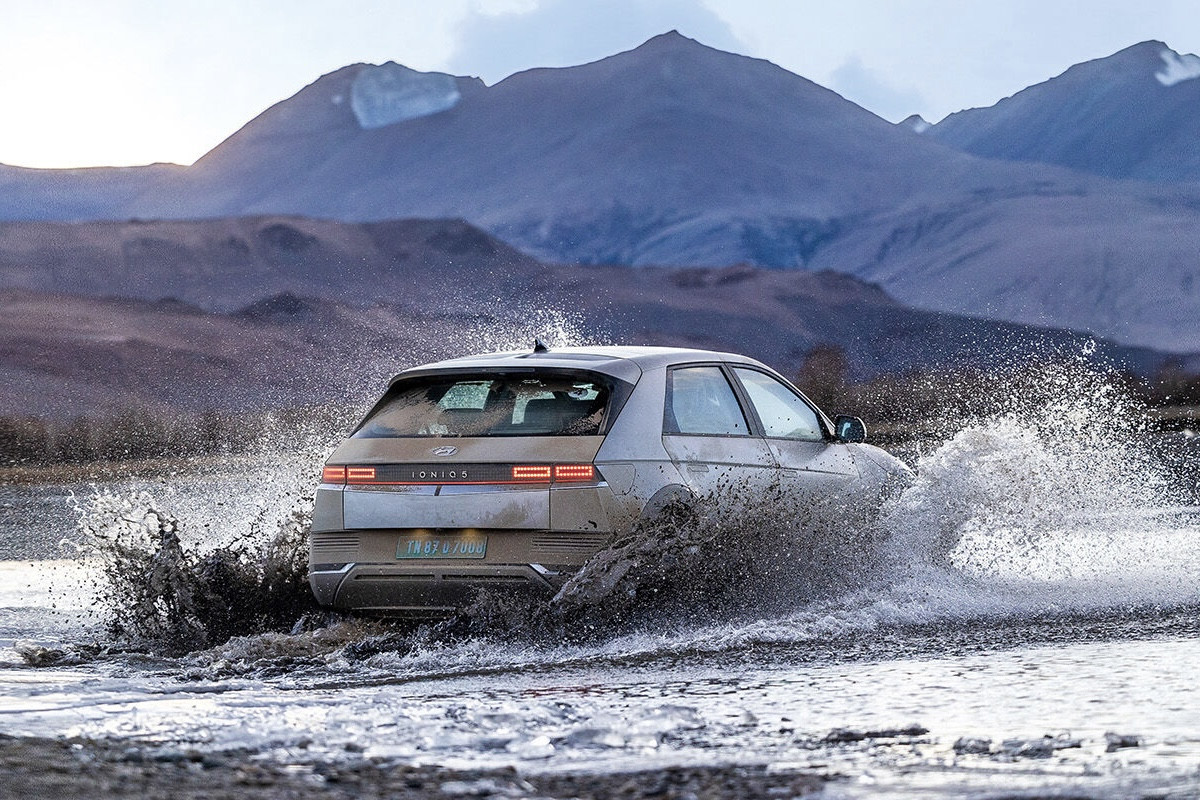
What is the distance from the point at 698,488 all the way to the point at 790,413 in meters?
1.71

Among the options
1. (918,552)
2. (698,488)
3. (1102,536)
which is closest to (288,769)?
(698,488)

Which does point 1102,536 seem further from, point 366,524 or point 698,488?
point 366,524

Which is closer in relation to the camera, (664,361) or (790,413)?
(664,361)

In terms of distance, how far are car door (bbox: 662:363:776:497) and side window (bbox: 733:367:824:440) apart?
0.86 feet

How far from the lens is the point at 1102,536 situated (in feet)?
45.7

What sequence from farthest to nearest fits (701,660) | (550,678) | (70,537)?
1. (70,537)
2. (701,660)
3. (550,678)

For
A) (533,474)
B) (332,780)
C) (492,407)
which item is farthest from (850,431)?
(332,780)

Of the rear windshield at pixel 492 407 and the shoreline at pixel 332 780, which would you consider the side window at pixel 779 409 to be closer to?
the rear windshield at pixel 492 407

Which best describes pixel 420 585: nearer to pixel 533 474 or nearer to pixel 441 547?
pixel 441 547

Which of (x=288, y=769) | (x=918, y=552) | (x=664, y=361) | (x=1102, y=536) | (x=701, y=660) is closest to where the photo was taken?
(x=288, y=769)

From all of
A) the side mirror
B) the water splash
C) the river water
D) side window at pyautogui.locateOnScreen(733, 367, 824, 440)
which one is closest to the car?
the river water

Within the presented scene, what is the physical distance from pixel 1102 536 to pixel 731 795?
10081 mm

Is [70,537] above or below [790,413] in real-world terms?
below

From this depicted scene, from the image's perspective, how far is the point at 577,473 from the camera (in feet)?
25.7
